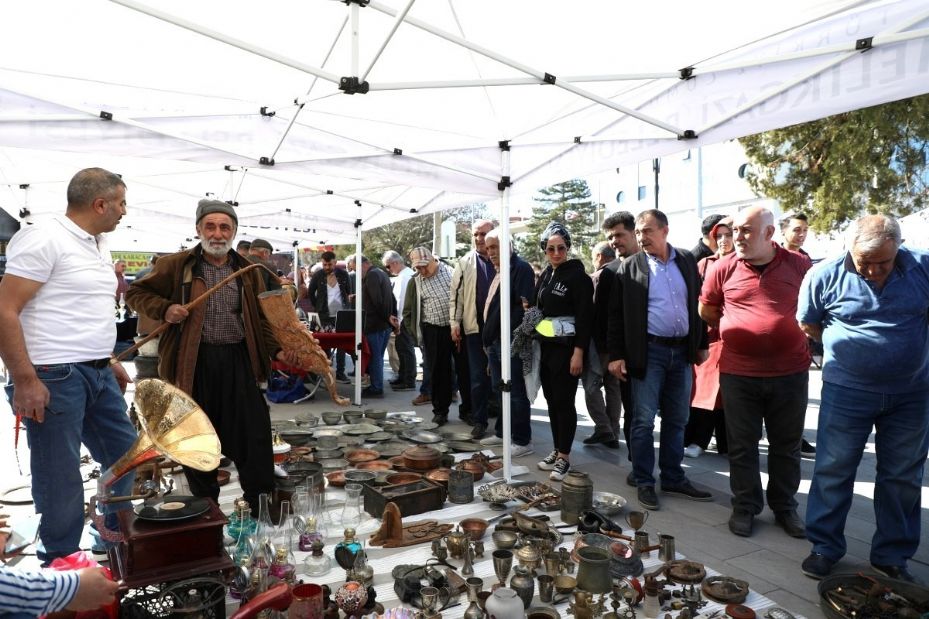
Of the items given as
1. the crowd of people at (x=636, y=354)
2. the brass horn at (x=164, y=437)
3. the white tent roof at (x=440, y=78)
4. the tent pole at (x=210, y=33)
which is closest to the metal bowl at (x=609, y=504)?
the crowd of people at (x=636, y=354)

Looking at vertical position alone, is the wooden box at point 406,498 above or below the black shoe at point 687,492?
above

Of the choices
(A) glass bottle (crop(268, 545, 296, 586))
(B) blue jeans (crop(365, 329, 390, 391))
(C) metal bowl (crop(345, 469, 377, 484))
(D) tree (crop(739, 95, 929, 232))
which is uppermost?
(D) tree (crop(739, 95, 929, 232))

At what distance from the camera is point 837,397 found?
2848 millimetres

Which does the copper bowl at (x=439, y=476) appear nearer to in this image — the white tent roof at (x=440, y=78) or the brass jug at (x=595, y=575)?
the brass jug at (x=595, y=575)

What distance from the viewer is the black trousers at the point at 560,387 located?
4438 millimetres

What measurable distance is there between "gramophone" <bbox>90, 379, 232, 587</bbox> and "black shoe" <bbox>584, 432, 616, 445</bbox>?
3.63 meters

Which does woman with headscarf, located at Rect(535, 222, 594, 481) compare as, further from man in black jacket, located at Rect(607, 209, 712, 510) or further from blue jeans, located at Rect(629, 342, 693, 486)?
blue jeans, located at Rect(629, 342, 693, 486)

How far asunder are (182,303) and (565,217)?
37.5 m

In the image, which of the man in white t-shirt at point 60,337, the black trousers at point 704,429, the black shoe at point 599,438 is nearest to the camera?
the man in white t-shirt at point 60,337

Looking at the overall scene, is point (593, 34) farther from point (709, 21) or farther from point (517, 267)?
point (517, 267)

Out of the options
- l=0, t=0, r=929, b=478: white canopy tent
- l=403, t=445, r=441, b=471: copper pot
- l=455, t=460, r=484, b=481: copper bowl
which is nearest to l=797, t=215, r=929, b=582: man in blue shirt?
l=0, t=0, r=929, b=478: white canopy tent

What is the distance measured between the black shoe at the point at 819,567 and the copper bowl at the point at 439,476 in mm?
2158

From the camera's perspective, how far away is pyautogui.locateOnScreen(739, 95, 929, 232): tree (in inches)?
404

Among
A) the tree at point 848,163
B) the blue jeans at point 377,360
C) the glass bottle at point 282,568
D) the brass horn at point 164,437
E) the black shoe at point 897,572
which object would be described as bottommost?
the black shoe at point 897,572
